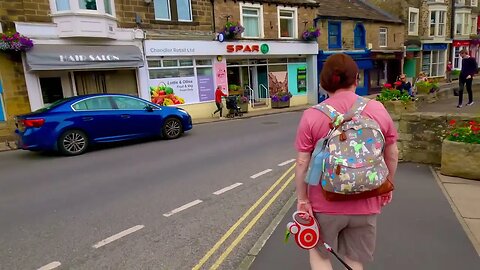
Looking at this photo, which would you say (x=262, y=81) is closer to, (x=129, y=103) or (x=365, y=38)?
(x=365, y=38)

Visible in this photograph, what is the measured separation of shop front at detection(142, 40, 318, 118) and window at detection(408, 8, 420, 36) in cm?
1345

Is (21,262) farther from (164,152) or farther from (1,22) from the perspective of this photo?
(1,22)

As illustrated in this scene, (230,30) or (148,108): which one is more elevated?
(230,30)

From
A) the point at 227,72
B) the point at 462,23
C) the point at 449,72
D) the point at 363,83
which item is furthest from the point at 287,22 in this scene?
the point at 462,23

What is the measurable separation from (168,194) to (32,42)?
955 centimetres

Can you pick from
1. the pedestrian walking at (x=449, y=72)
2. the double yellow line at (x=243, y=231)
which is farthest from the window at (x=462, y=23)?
the double yellow line at (x=243, y=231)

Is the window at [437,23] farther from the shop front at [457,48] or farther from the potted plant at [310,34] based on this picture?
the potted plant at [310,34]

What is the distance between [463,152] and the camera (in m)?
4.98

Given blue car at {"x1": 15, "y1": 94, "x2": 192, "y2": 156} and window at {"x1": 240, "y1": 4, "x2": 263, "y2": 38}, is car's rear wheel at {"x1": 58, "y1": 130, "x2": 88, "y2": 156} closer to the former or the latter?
blue car at {"x1": 15, "y1": 94, "x2": 192, "y2": 156}

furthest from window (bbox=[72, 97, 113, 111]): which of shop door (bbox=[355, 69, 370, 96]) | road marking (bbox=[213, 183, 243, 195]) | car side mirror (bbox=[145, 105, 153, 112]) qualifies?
shop door (bbox=[355, 69, 370, 96])

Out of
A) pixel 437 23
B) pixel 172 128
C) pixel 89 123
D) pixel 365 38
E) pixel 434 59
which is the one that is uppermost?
pixel 437 23

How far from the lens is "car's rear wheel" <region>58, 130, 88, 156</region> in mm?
8461

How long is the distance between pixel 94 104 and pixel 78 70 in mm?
4968

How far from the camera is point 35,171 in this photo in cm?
711
